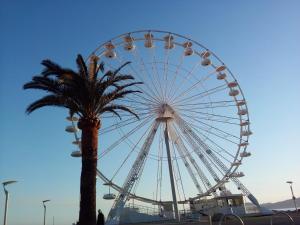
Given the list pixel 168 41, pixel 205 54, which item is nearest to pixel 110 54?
pixel 168 41

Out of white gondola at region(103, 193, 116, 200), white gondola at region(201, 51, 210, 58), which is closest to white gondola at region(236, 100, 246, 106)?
white gondola at region(201, 51, 210, 58)

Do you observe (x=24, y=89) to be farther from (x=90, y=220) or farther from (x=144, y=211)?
(x=144, y=211)

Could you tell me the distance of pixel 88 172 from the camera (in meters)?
15.7

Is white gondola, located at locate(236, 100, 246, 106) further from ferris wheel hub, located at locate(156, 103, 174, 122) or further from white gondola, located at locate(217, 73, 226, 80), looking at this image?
ferris wheel hub, located at locate(156, 103, 174, 122)

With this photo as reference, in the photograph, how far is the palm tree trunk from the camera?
1503 centimetres

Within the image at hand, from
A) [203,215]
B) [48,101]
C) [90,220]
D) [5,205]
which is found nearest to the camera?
[90,220]

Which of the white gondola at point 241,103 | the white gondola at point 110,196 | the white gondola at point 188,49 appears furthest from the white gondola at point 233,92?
the white gondola at point 110,196

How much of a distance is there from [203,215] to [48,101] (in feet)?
79.8

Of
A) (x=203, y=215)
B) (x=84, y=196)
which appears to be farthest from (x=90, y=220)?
(x=203, y=215)

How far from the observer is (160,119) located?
3306 centimetres

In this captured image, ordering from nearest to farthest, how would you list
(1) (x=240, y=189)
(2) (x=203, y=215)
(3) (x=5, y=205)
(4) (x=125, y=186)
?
(3) (x=5, y=205), (4) (x=125, y=186), (2) (x=203, y=215), (1) (x=240, y=189)

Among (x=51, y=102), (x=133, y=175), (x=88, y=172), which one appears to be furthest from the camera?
(x=133, y=175)

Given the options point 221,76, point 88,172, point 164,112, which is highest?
point 221,76

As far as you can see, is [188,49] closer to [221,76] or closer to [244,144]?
[221,76]
